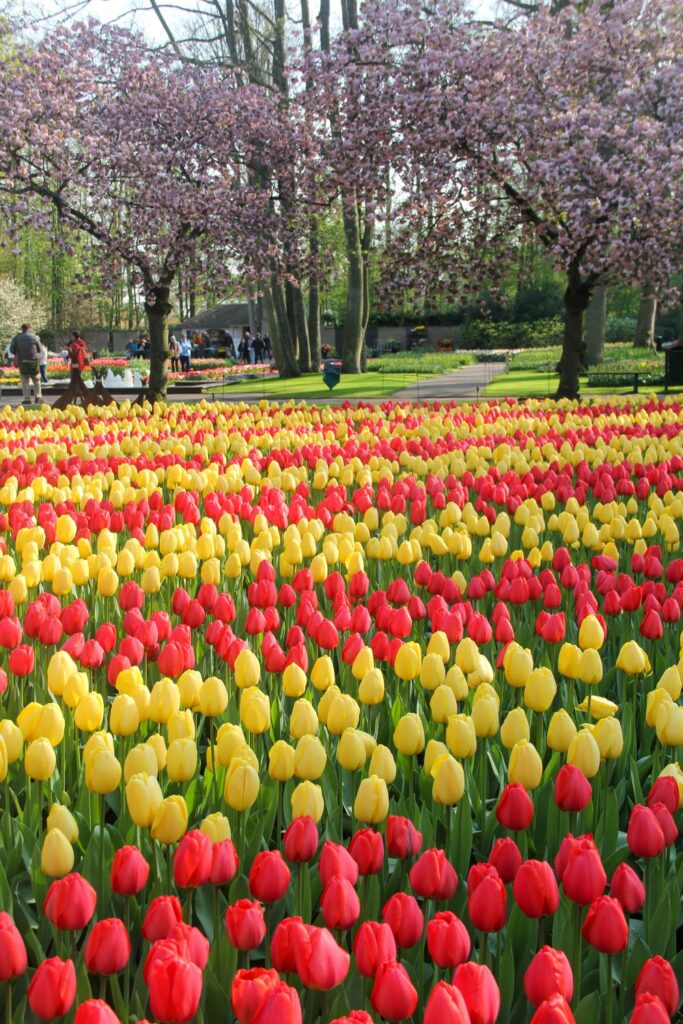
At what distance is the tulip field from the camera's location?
171cm

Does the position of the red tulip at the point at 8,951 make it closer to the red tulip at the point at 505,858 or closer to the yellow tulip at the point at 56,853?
the yellow tulip at the point at 56,853

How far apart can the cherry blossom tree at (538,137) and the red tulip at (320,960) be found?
725 inches

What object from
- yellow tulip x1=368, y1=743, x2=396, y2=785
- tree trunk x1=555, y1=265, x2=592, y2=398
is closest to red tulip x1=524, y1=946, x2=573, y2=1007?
yellow tulip x1=368, y1=743, x2=396, y2=785

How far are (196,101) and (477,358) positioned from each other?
25098mm

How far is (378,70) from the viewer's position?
21.8 m

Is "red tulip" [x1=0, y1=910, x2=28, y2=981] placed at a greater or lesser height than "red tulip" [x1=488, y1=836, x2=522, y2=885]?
greater

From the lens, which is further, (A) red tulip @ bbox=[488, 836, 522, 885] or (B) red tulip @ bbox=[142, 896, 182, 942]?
(A) red tulip @ bbox=[488, 836, 522, 885]

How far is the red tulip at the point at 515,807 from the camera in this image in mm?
2178

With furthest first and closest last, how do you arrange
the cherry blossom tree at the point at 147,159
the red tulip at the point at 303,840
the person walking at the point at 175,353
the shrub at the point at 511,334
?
the shrub at the point at 511,334
the person walking at the point at 175,353
the cherry blossom tree at the point at 147,159
the red tulip at the point at 303,840

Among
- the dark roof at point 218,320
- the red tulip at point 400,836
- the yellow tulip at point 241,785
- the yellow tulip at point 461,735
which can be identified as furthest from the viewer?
the dark roof at point 218,320

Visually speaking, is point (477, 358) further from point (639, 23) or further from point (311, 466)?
point (311, 466)

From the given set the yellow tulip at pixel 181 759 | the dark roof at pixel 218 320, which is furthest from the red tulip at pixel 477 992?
the dark roof at pixel 218 320

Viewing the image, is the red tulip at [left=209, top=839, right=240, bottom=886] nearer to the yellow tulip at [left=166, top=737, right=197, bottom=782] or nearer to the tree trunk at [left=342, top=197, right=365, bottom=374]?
the yellow tulip at [left=166, top=737, right=197, bottom=782]

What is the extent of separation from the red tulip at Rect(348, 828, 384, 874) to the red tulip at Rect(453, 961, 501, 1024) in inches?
21.3
